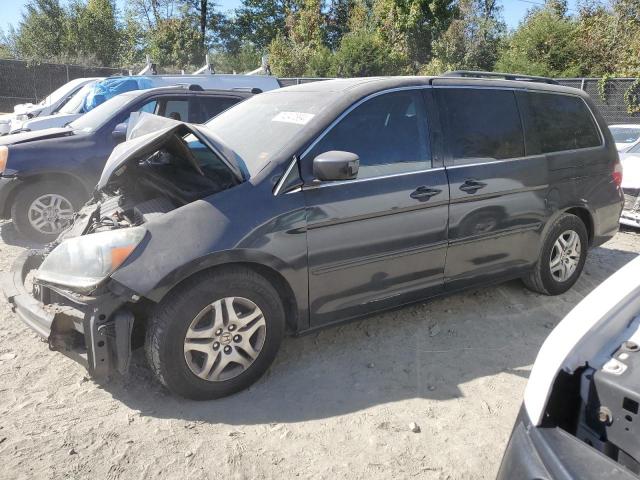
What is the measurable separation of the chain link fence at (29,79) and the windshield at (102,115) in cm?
1802

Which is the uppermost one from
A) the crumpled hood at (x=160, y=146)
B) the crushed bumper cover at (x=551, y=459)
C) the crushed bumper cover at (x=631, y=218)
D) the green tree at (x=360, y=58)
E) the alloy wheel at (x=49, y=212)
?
the green tree at (x=360, y=58)

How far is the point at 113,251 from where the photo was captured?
2.77 metres

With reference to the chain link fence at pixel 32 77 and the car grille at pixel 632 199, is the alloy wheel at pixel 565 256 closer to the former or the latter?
the car grille at pixel 632 199

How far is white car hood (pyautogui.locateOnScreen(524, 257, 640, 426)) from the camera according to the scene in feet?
5.69

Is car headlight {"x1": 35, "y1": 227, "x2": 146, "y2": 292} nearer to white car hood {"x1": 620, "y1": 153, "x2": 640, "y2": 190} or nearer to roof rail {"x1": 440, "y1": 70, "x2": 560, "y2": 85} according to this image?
roof rail {"x1": 440, "y1": 70, "x2": 560, "y2": 85}

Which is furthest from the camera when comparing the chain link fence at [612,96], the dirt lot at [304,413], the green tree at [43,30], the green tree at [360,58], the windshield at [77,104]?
the green tree at [43,30]

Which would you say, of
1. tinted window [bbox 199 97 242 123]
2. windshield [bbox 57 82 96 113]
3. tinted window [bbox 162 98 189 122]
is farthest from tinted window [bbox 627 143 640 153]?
windshield [bbox 57 82 96 113]

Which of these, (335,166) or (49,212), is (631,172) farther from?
(49,212)

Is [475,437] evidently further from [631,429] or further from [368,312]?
[631,429]

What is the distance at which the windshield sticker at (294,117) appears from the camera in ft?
11.2

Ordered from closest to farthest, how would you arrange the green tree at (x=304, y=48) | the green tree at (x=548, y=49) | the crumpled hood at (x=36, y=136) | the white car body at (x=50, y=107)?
the crumpled hood at (x=36, y=136), the white car body at (x=50, y=107), the green tree at (x=548, y=49), the green tree at (x=304, y=48)

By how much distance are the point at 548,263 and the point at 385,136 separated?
6.50 ft

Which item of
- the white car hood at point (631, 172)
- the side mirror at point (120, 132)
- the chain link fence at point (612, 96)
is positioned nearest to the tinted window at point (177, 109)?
the side mirror at point (120, 132)

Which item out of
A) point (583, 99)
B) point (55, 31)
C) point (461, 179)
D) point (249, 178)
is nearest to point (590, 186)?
point (583, 99)
